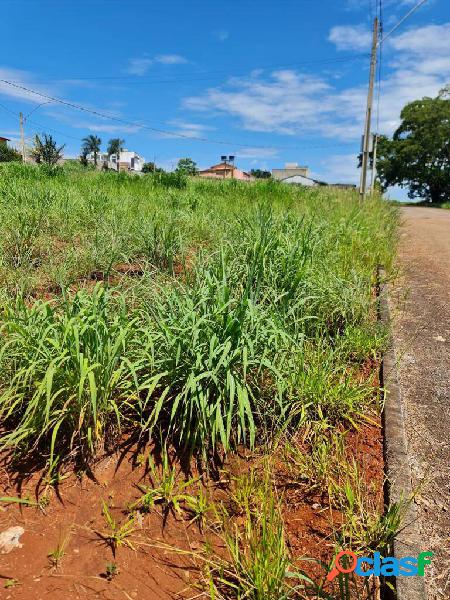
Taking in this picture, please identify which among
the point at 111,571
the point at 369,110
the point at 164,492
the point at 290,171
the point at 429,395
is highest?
the point at 290,171

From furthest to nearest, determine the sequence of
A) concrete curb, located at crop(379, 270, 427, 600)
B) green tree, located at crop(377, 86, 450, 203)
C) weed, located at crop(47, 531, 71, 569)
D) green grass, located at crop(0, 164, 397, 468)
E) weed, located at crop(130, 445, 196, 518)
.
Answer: green tree, located at crop(377, 86, 450, 203) < green grass, located at crop(0, 164, 397, 468) < weed, located at crop(130, 445, 196, 518) < weed, located at crop(47, 531, 71, 569) < concrete curb, located at crop(379, 270, 427, 600)

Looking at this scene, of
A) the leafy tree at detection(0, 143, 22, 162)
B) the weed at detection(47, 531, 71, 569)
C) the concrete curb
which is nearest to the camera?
the concrete curb

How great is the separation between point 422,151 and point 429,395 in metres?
45.5

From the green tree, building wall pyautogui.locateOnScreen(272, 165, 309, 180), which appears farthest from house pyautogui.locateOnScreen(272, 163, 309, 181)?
the green tree

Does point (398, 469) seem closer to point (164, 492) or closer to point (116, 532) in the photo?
point (164, 492)

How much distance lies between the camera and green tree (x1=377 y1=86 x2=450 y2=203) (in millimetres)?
39375

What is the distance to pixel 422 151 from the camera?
1622 inches

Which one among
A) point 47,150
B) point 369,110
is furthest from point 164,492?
point 47,150

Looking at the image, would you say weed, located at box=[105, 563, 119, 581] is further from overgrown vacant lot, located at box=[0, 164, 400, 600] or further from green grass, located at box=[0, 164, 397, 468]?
green grass, located at box=[0, 164, 397, 468]

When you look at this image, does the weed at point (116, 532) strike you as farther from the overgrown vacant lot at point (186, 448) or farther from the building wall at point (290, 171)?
the building wall at point (290, 171)

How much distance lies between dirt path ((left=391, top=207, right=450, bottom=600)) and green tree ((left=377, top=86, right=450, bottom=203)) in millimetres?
40903

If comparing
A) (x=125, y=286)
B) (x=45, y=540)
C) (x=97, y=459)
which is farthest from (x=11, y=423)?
(x=125, y=286)

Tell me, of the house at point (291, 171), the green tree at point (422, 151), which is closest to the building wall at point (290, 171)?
the house at point (291, 171)

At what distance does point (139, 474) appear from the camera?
208 centimetres
